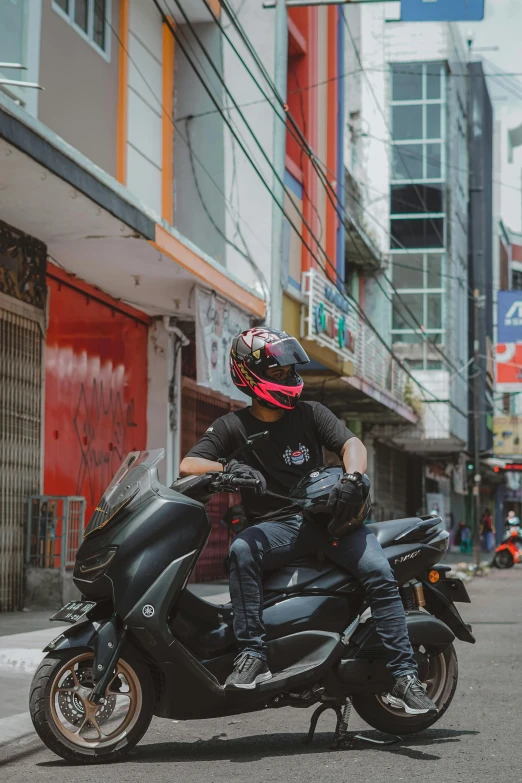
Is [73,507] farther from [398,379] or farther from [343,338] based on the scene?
[398,379]

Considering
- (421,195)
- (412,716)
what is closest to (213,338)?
(412,716)

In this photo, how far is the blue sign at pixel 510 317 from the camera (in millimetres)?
29203

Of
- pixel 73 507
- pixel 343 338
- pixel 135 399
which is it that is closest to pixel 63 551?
pixel 73 507

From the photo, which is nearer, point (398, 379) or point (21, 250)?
point (21, 250)

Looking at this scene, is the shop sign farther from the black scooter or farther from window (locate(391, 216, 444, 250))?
window (locate(391, 216, 444, 250))

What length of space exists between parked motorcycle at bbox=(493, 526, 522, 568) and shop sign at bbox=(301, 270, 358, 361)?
10950 millimetres

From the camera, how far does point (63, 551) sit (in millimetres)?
11430

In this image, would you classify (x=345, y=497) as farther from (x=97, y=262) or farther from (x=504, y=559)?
(x=504, y=559)

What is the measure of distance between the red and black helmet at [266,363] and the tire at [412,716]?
4.64 feet

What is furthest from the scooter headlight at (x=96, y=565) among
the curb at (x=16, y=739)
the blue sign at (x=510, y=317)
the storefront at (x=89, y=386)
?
the blue sign at (x=510, y=317)

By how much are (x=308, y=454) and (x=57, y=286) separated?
823 centimetres

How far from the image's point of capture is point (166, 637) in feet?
15.8

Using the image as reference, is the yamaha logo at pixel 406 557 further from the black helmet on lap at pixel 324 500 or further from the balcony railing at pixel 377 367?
the balcony railing at pixel 377 367

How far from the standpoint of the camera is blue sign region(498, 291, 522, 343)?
29203 mm
